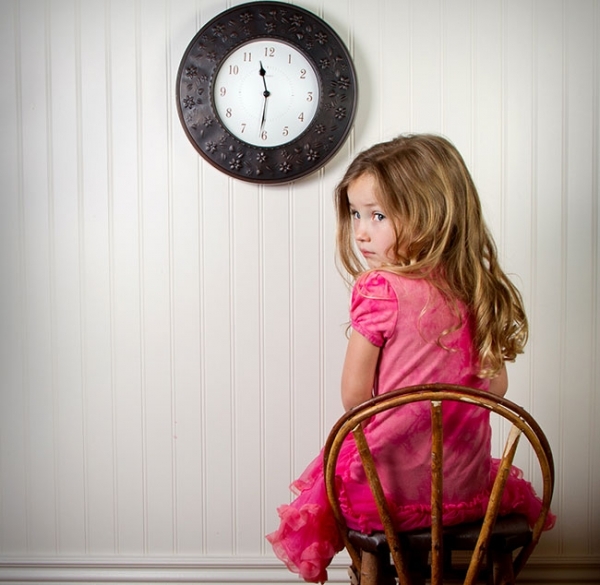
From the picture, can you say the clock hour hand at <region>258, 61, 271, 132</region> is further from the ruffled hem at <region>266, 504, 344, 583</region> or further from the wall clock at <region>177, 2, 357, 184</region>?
the ruffled hem at <region>266, 504, 344, 583</region>

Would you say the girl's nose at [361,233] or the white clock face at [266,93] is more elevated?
the white clock face at [266,93]

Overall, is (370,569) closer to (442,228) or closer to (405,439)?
(405,439)

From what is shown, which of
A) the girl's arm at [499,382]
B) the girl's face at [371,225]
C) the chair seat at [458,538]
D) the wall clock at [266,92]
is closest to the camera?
the chair seat at [458,538]

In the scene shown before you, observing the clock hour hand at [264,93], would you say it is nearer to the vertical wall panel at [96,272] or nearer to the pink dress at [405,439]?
the vertical wall panel at [96,272]

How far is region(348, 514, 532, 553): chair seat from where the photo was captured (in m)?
1.28

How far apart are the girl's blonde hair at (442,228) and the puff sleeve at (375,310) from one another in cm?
4

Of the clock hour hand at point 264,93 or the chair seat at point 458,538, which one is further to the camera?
the clock hour hand at point 264,93

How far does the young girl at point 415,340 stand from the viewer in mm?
1326

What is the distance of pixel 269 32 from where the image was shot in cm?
193

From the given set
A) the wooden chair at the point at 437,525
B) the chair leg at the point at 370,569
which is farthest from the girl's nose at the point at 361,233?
the chair leg at the point at 370,569

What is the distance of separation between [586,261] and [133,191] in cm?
137

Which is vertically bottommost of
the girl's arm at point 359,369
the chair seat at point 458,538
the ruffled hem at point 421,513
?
the chair seat at point 458,538

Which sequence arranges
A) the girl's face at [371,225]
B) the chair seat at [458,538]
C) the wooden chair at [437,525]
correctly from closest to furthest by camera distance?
the wooden chair at [437,525] → the chair seat at [458,538] → the girl's face at [371,225]

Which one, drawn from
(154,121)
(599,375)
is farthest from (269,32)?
(599,375)
